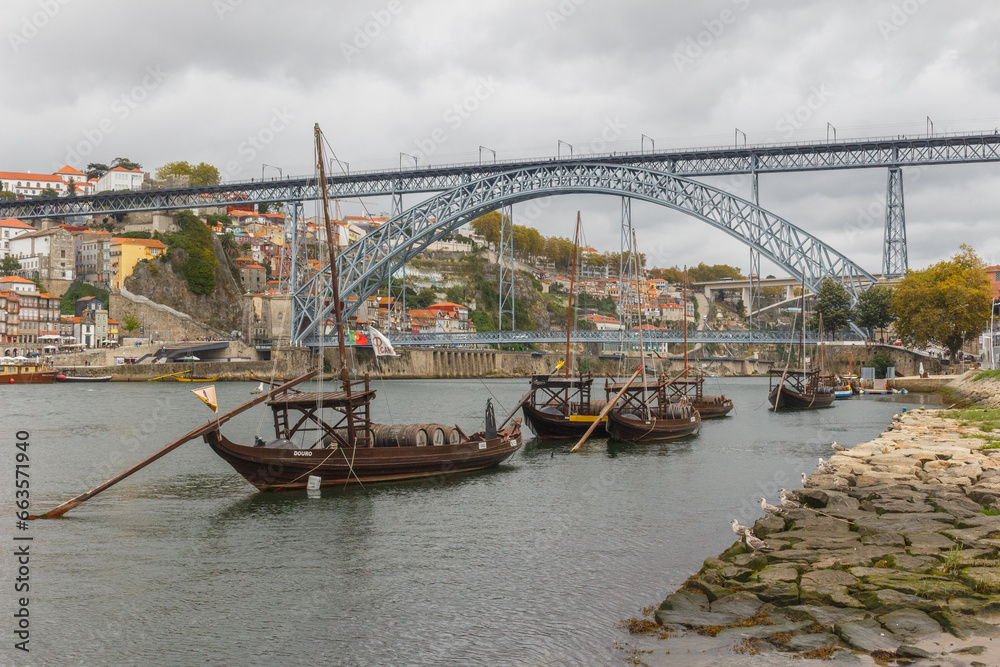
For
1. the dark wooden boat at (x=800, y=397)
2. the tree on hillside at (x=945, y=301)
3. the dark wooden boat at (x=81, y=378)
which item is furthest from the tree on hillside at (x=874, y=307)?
the dark wooden boat at (x=81, y=378)

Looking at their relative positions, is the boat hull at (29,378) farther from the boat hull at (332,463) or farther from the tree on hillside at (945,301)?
→ the tree on hillside at (945,301)

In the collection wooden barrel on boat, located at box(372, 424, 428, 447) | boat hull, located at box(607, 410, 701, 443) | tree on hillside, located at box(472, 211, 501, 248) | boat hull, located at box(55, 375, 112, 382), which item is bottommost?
boat hull, located at box(607, 410, 701, 443)

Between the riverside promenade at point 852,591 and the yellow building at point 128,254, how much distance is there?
288 ft

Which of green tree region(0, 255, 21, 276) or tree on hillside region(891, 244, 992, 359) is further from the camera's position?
green tree region(0, 255, 21, 276)

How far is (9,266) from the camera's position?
9944cm

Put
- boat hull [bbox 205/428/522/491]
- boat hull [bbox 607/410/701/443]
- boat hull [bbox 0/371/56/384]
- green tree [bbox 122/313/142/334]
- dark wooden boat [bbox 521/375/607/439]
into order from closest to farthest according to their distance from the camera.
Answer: boat hull [bbox 205/428/522/491] → dark wooden boat [bbox 521/375/607/439] → boat hull [bbox 607/410/701/443] → boat hull [bbox 0/371/56/384] → green tree [bbox 122/313/142/334]

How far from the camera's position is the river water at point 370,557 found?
10141 mm

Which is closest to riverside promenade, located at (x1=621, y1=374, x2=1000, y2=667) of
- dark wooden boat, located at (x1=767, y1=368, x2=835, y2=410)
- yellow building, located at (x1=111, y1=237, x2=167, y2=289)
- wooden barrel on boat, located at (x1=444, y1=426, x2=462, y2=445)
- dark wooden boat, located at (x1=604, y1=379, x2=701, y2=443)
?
wooden barrel on boat, located at (x1=444, y1=426, x2=462, y2=445)

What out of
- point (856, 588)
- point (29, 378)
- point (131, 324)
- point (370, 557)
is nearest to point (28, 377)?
point (29, 378)

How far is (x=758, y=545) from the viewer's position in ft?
40.3

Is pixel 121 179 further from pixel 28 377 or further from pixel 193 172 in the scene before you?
pixel 28 377

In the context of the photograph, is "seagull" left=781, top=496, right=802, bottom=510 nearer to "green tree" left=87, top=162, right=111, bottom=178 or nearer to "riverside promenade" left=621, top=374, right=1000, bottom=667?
"riverside promenade" left=621, top=374, right=1000, bottom=667

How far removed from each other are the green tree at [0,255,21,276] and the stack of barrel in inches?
3694

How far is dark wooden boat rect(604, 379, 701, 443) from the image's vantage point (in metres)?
30.0
